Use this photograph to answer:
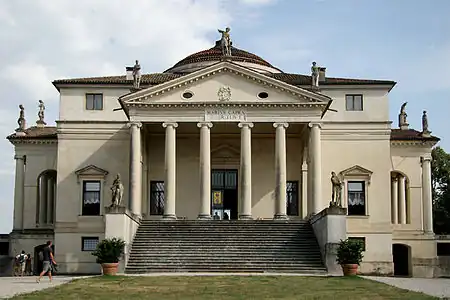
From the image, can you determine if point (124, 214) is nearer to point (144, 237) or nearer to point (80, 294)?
point (144, 237)

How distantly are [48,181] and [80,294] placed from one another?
3701 centimetres

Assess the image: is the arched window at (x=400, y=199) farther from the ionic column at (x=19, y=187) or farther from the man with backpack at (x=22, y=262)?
the ionic column at (x=19, y=187)

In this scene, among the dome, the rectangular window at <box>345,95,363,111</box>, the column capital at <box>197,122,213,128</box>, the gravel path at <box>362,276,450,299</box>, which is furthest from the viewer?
the dome

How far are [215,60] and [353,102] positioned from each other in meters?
12.2

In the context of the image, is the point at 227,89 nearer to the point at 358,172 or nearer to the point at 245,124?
the point at 245,124

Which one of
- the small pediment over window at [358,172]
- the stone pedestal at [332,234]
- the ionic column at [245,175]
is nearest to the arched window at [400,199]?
the small pediment over window at [358,172]

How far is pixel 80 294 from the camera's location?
2502 cm

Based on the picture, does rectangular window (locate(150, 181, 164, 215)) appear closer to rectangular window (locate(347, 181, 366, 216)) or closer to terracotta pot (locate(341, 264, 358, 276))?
rectangular window (locate(347, 181, 366, 216))

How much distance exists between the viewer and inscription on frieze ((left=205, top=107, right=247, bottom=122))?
48938 mm

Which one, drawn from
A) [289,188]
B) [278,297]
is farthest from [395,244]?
[278,297]

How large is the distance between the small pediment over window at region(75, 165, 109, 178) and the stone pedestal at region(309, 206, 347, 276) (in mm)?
17873

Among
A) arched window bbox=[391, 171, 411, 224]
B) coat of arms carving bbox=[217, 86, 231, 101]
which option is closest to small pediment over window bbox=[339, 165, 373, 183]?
arched window bbox=[391, 171, 411, 224]

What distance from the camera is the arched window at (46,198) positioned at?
193 feet

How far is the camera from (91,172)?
175 ft
